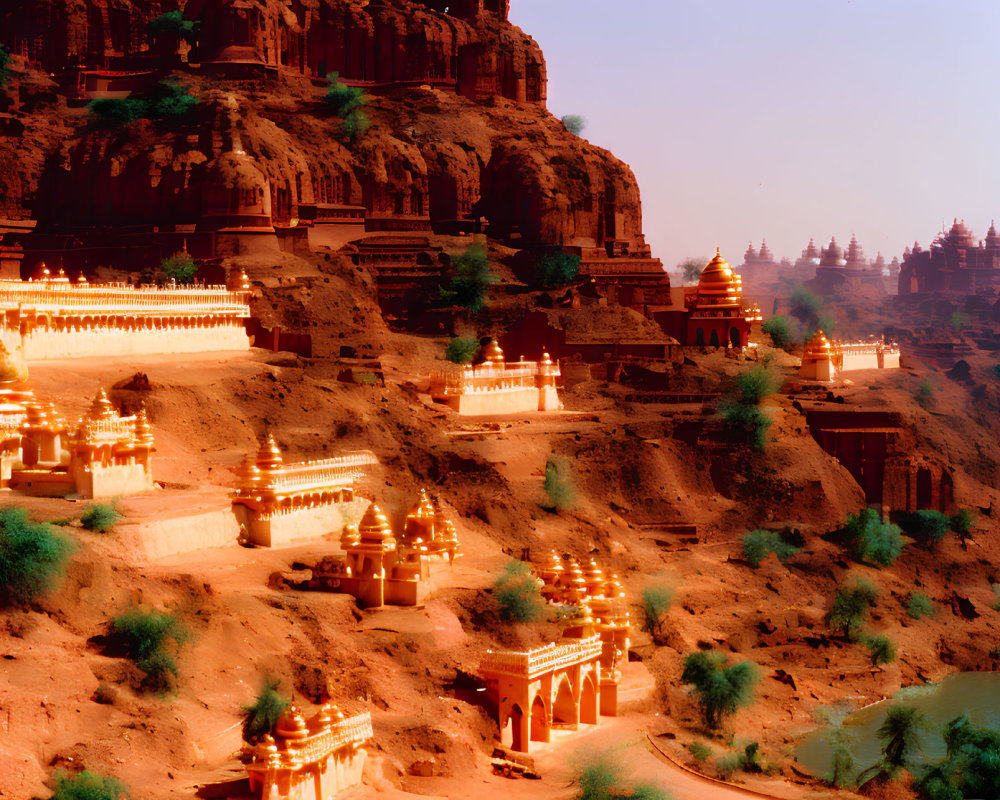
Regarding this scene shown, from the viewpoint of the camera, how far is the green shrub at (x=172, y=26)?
73750 millimetres

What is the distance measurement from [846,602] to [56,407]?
24370 millimetres

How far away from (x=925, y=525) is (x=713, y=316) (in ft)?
48.7

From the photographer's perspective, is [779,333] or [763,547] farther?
[779,333]

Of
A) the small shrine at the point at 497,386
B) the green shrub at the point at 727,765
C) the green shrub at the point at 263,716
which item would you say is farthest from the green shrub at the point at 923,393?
the green shrub at the point at 263,716

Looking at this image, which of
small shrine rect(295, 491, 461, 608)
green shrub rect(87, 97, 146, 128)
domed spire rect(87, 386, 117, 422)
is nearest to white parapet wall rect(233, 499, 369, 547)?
small shrine rect(295, 491, 461, 608)

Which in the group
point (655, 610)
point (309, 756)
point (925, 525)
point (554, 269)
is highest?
point (554, 269)

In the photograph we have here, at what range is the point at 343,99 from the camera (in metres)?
73.2

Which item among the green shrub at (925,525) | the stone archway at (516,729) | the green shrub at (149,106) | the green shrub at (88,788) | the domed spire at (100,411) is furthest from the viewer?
the green shrub at (149,106)

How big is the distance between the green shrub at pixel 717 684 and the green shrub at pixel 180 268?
80.5 ft

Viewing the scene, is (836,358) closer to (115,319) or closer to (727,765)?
(115,319)

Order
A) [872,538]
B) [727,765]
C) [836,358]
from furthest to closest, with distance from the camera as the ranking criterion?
[836,358], [872,538], [727,765]

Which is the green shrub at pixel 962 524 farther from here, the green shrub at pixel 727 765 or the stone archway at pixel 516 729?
the stone archway at pixel 516 729

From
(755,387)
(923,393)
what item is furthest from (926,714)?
(923,393)

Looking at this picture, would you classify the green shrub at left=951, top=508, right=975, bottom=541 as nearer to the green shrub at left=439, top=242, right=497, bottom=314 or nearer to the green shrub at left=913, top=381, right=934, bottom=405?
the green shrub at left=913, top=381, right=934, bottom=405
